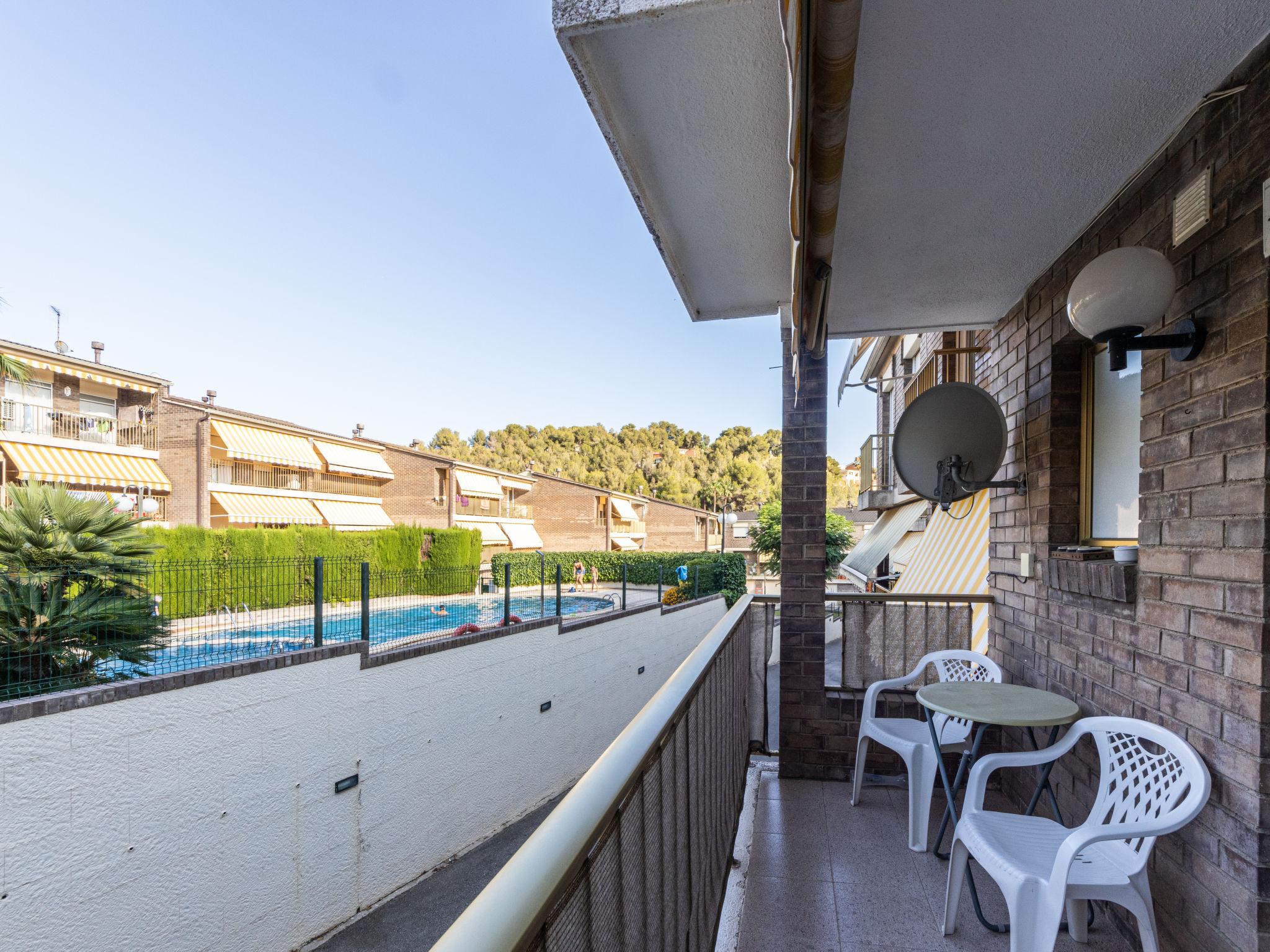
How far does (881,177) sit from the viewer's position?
97.7 inches

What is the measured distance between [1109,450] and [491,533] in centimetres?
2998

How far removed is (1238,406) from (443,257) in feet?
132

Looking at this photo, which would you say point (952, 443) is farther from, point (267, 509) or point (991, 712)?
point (267, 509)

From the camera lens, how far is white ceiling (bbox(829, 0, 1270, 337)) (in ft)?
5.50

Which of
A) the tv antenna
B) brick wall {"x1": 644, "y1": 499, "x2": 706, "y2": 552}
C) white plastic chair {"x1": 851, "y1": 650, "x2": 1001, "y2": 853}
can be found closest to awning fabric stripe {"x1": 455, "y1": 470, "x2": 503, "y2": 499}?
brick wall {"x1": 644, "y1": 499, "x2": 706, "y2": 552}

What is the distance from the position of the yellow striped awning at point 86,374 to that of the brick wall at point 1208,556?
22.8 m

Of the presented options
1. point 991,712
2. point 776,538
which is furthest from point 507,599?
point 776,538

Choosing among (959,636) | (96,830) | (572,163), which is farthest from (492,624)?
(572,163)

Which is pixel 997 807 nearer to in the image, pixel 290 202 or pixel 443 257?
pixel 290 202

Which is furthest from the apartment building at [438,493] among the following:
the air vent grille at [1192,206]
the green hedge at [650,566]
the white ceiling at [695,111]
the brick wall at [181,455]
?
the air vent grille at [1192,206]

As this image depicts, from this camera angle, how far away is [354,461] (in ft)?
87.8

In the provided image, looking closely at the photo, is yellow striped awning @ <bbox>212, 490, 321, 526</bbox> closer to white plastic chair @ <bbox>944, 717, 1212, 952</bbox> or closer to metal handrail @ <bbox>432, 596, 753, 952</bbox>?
white plastic chair @ <bbox>944, 717, 1212, 952</bbox>

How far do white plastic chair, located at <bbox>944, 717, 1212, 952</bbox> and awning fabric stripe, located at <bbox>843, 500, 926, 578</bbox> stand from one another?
21.2ft

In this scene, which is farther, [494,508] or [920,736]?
[494,508]
